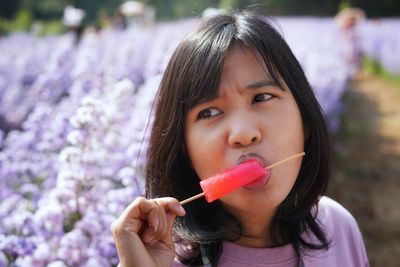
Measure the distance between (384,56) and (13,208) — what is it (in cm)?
1154

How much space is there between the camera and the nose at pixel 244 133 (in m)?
1.22

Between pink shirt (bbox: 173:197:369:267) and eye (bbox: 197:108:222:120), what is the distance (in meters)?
0.36

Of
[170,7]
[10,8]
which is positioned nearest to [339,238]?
[170,7]

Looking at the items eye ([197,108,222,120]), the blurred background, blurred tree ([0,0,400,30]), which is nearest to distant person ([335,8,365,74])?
the blurred background

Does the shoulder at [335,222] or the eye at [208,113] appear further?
the shoulder at [335,222]

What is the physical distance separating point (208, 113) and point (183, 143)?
14 cm

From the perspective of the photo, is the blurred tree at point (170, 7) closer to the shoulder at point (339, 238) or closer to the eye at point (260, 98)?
the shoulder at point (339, 238)

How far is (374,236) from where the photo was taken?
4.27 m

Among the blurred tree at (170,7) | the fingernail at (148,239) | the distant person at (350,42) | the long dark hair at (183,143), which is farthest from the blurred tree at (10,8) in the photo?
the fingernail at (148,239)

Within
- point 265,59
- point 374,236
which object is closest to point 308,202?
point 265,59

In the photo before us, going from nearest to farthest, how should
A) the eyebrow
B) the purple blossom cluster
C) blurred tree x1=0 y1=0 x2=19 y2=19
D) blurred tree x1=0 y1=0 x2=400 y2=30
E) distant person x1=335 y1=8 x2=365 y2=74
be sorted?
the eyebrow, the purple blossom cluster, distant person x1=335 y1=8 x2=365 y2=74, blurred tree x1=0 y1=0 x2=400 y2=30, blurred tree x1=0 y1=0 x2=19 y2=19

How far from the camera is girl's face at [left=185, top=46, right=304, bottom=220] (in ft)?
4.12

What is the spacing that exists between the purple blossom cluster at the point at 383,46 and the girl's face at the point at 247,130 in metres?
10.9

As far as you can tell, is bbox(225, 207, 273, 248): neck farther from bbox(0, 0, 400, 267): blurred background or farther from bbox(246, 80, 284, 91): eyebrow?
bbox(0, 0, 400, 267): blurred background
